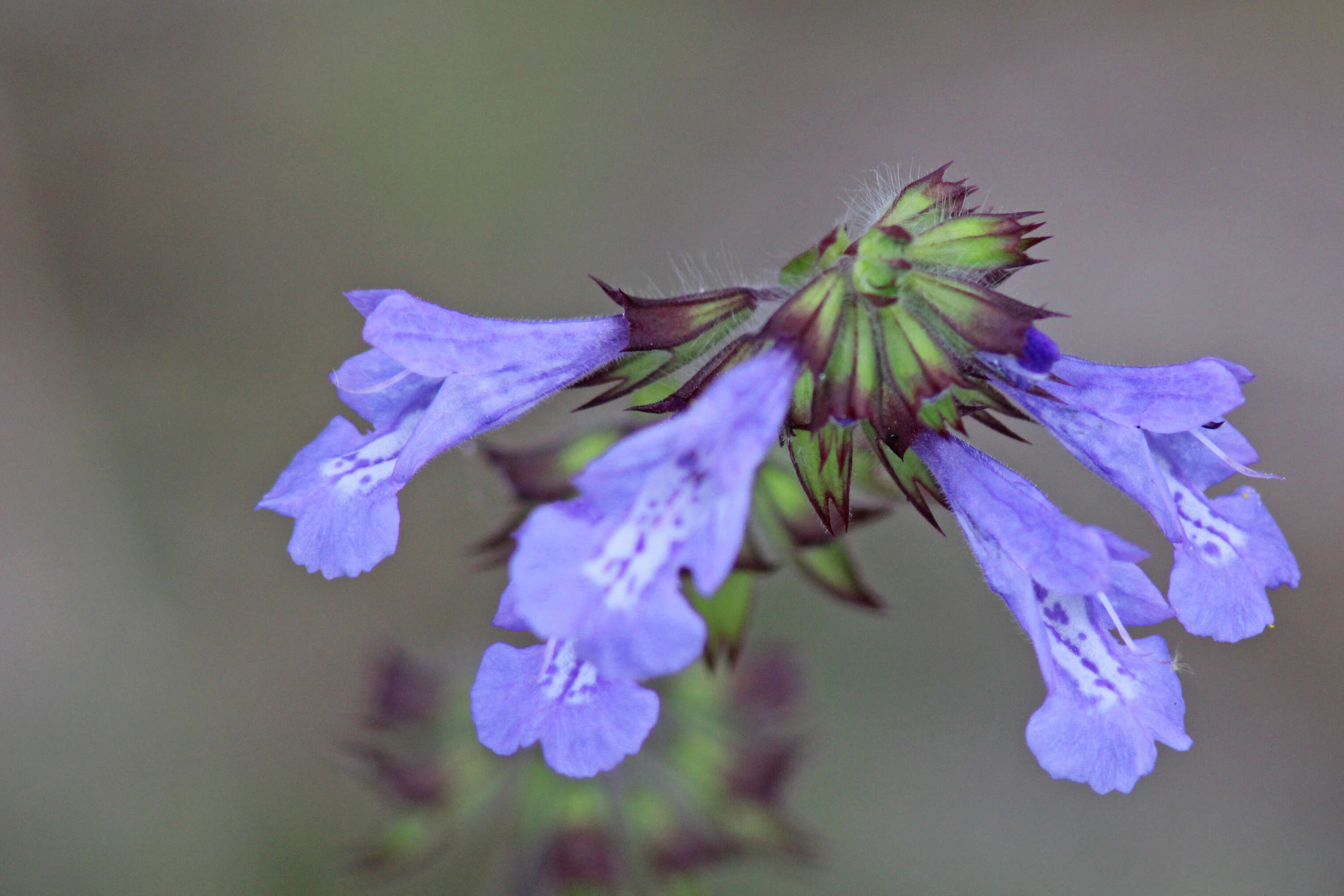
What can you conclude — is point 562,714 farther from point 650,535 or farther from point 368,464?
point 368,464

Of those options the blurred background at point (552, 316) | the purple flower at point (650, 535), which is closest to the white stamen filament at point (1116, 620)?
the purple flower at point (650, 535)

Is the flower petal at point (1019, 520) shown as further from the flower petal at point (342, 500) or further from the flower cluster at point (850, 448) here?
the flower petal at point (342, 500)

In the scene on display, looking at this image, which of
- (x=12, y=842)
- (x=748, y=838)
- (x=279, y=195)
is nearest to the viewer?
(x=748, y=838)

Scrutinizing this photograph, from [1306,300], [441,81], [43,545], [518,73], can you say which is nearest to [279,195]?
[441,81]

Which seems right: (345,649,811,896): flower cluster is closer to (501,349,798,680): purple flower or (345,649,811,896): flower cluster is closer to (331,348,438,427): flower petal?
(331,348,438,427): flower petal

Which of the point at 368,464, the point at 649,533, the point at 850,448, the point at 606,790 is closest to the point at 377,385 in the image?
the point at 368,464

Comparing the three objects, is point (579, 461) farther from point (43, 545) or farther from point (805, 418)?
point (43, 545)
